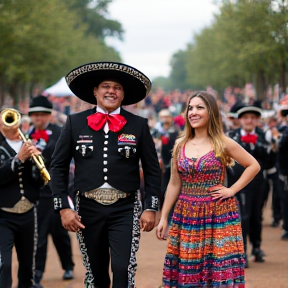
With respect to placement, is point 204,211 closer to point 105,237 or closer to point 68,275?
point 105,237

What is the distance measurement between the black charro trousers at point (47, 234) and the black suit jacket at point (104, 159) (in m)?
3.14

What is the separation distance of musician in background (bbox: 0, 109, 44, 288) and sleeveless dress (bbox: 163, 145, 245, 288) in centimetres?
180

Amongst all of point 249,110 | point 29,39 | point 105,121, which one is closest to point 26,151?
point 105,121

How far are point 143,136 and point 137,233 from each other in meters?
0.79

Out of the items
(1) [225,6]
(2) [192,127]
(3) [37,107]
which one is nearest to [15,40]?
(1) [225,6]

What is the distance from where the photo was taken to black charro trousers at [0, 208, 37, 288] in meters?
7.71

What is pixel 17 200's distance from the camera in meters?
8.06

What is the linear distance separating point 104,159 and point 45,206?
3513mm

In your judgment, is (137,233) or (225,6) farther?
(225,6)

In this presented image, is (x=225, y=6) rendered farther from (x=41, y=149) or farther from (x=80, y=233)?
(x=80, y=233)

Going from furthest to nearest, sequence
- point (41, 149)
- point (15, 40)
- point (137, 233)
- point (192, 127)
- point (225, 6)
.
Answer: point (225, 6), point (15, 40), point (41, 149), point (192, 127), point (137, 233)

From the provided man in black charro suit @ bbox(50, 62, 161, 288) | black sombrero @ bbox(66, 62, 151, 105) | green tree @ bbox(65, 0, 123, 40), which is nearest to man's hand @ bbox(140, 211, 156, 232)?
man in black charro suit @ bbox(50, 62, 161, 288)

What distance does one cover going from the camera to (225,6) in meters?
28.6

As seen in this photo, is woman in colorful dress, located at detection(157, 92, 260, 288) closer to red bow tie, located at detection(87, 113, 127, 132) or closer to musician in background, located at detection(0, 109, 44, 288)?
red bow tie, located at detection(87, 113, 127, 132)
